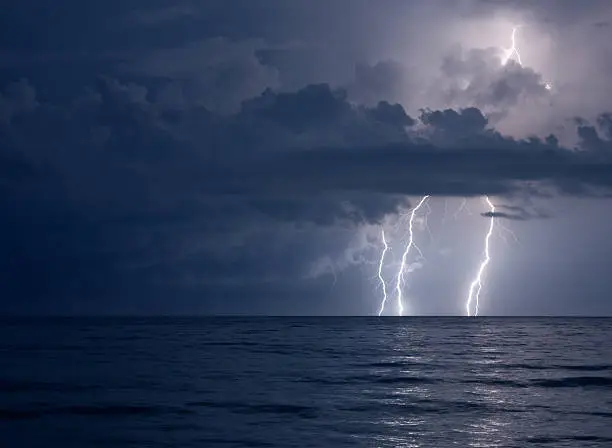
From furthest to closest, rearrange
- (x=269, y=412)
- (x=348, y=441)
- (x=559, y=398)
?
(x=559, y=398) → (x=269, y=412) → (x=348, y=441)

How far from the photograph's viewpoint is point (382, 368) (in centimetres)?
5031

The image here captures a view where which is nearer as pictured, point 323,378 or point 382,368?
point 323,378

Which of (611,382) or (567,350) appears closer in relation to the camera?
(611,382)

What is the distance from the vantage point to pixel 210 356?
61125 millimetres

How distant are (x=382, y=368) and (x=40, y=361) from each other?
2435 cm

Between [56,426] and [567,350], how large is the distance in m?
48.8

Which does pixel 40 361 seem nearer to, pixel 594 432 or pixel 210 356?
pixel 210 356

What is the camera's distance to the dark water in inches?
1062

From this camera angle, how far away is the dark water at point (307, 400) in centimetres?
2698

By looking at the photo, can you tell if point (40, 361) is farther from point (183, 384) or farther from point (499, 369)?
point (499, 369)

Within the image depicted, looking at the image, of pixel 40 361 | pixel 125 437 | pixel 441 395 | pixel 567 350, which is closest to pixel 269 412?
pixel 125 437

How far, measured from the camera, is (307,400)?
3522 centimetres

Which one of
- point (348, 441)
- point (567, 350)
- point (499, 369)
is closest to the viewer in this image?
point (348, 441)

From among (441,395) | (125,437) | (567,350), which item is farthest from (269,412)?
(567,350)
